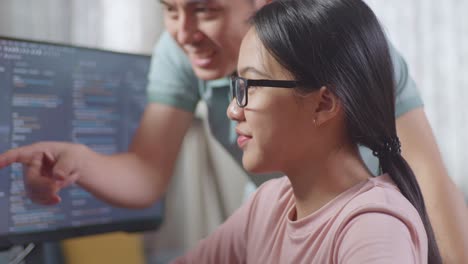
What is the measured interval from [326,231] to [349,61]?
29 cm

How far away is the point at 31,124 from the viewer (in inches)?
50.5

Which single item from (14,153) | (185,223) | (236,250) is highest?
(14,153)

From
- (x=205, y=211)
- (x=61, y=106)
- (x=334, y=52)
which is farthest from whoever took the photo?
(x=205, y=211)

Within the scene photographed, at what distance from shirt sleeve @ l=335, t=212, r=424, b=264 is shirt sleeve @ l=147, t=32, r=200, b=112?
2.30ft

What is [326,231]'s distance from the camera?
0.97 m

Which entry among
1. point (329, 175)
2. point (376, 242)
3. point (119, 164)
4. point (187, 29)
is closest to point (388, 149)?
point (329, 175)

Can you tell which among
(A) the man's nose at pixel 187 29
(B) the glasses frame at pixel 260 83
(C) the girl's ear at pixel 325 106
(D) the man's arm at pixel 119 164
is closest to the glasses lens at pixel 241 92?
(B) the glasses frame at pixel 260 83

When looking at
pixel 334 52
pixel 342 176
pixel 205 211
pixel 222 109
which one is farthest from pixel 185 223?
pixel 334 52

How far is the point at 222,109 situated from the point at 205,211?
32cm

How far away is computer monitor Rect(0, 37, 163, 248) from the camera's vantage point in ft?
4.09

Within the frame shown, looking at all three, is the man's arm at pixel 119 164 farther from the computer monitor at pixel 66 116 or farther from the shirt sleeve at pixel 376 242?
the shirt sleeve at pixel 376 242

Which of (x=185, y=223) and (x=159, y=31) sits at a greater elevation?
(x=159, y=31)

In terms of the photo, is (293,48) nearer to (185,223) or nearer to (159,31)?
(159,31)

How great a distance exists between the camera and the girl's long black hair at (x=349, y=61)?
38.5 inches
